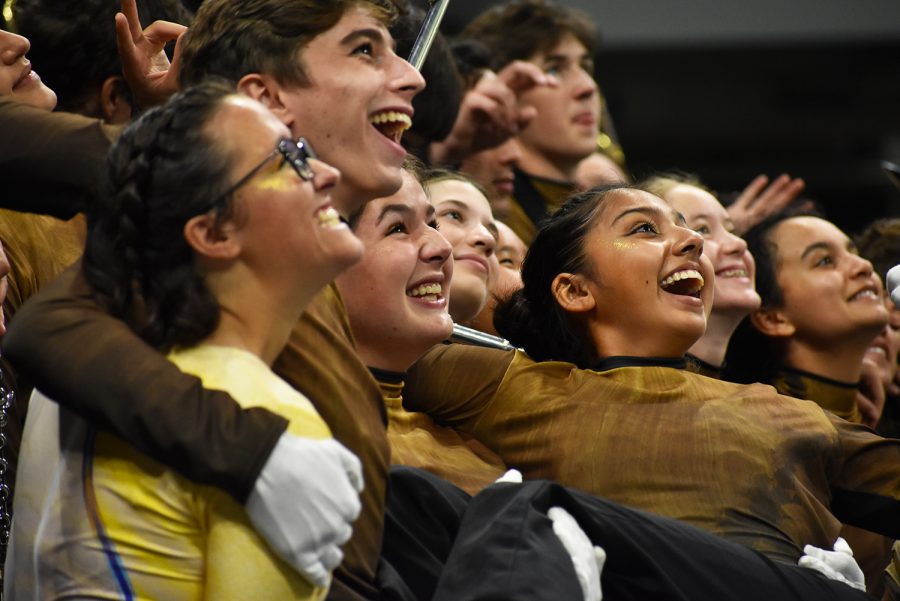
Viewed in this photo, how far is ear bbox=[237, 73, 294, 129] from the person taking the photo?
1.87 metres

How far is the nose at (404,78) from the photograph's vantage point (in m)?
1.94

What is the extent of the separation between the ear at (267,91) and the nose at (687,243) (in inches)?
26.6

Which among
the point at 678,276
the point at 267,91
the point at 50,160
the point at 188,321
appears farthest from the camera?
the point at 678,276

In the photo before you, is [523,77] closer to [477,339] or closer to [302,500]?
[477,339]

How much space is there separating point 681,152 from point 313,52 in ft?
15.1

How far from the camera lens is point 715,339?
270 cm

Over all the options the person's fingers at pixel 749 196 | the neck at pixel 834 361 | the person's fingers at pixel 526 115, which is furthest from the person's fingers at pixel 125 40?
the person's fingers at pixel 749 196

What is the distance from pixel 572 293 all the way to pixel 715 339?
506mm

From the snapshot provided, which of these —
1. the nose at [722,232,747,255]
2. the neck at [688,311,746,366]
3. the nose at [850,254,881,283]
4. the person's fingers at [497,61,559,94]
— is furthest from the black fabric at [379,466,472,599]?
the person's fingers at [497,61,559,94]

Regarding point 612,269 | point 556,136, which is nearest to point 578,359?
point 612,269

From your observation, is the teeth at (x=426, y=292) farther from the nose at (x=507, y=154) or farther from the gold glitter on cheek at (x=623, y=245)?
the nose at (x=507, y=154)

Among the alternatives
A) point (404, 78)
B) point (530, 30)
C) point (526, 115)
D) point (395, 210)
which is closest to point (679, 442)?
point (395, 210)

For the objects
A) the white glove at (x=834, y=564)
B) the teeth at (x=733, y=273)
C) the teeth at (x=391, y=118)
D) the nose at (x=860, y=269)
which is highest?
the teeth at (x=391, y=118)

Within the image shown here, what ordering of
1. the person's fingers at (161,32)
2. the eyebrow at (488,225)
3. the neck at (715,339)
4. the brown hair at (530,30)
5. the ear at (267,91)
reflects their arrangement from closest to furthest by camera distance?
the ear at (267,91) < the person's fingers at (161,32) < the eyebrow at (488,225) < the neck at (715,339) < the brown hair at (530,30)
